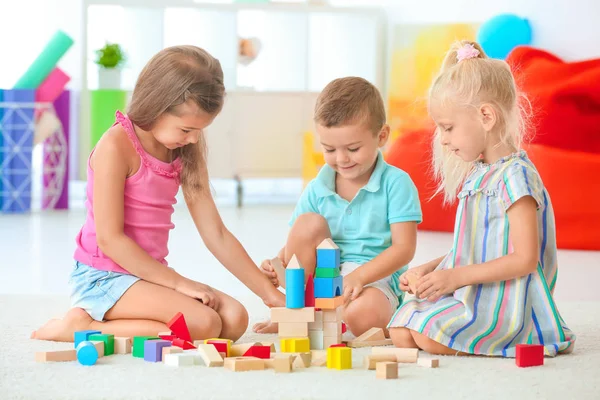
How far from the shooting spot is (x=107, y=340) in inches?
55.4

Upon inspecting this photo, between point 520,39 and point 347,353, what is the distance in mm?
3722

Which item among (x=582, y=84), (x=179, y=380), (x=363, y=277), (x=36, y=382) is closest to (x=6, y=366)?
(x=36, y=382)

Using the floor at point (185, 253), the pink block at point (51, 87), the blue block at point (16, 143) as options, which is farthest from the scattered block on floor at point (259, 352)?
the pink block at point (51, 87)

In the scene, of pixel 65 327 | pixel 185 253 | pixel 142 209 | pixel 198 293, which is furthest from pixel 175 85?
pixel 185 253

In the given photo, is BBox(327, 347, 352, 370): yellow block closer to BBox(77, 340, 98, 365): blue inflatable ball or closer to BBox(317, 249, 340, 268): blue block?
BBox(317, 249, 340, 268): blue block

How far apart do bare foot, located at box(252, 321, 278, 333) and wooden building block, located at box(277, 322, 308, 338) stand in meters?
0.24

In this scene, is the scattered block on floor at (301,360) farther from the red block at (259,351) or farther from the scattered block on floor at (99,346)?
the scattered block on floor at (99,346)

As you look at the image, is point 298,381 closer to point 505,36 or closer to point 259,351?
point 259,351

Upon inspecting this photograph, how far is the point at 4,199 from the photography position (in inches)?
175

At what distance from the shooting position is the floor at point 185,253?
230cm

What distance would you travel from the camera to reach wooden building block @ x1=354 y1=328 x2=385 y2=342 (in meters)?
1.55

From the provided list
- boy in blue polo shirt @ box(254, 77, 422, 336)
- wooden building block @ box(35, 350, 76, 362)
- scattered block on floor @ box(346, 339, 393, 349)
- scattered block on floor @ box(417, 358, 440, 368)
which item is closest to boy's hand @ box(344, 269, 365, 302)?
boy in blue polo shirt @ box(254, 77, 422, 336)

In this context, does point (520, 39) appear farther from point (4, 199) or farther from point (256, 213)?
point (4, 199)

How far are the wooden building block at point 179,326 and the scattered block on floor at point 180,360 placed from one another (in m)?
0.15
